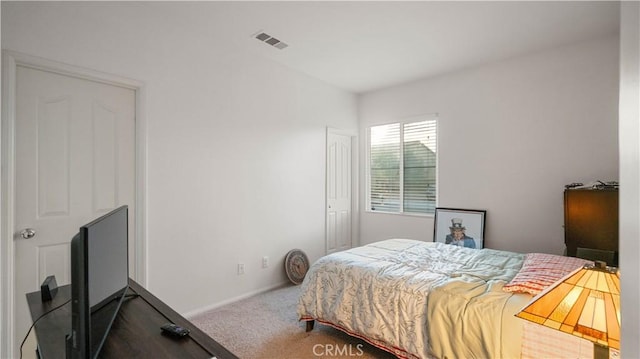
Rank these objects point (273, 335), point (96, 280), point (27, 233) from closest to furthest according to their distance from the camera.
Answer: point (96, 280) → point (27, 233) → point (273, 335)

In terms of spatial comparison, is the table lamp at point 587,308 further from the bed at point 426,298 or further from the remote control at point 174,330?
the remote control at point 174,330

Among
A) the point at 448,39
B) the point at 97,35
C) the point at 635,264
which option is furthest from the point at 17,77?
the point at 448,39

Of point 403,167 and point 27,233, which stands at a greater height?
point 403,167

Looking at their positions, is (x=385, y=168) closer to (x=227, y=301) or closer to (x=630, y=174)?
(x=227, y=301)

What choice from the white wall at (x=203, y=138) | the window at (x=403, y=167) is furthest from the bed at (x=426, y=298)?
the window at (x=403, y=167)

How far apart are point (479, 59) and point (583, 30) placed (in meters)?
0.90

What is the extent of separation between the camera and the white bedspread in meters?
1.65

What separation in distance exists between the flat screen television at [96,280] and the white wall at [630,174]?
3.51ft

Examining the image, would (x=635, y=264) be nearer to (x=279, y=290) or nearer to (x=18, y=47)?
(x=18, y=47)

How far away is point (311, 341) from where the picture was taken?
7.86ft

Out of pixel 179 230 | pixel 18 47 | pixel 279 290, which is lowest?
pixel 279 290

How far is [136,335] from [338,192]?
355cm

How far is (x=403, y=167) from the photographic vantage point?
4.46m

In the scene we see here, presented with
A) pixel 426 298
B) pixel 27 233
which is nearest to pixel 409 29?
pixel 426 298
